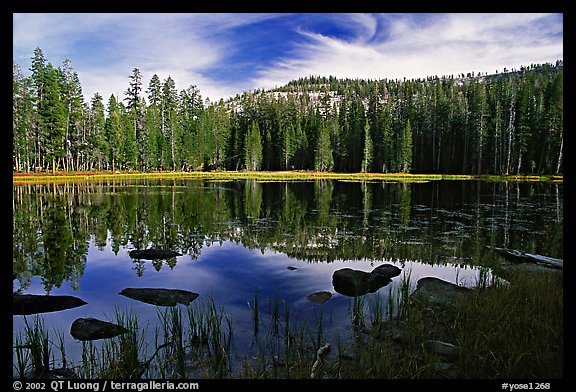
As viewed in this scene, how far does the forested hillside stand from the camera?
57.6 meters

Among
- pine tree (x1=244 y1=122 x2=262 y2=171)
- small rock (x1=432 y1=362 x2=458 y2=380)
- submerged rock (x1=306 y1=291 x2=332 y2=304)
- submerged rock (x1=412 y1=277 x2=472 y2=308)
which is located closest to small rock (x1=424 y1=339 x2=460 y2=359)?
small rock (x1=432 y1=362 x2=458 y2=380)

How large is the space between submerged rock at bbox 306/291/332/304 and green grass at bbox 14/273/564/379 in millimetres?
1017

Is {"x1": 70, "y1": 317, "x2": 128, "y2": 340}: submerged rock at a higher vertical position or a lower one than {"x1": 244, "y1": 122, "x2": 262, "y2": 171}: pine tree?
lower

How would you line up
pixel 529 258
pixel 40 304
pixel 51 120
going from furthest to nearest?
pixel 51 120
pixel 529 258
pixel 40 304

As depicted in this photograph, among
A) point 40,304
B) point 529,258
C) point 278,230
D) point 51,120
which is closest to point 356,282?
point 529,258

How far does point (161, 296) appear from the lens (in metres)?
8.70

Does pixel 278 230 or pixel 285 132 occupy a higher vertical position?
pixel 285 132

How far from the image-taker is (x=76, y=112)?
62.6 m

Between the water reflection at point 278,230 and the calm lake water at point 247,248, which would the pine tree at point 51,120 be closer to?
the water reflection at point 278,230

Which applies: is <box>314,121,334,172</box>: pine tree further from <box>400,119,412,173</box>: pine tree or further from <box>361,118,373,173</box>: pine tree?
<box>400,119,412,173</box>: pine tree

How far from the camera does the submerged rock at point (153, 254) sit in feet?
43.3

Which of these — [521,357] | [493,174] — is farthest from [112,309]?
[493,174]

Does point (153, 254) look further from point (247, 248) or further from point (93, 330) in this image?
point (93, 330)

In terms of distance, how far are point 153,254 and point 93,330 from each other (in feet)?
21.9
